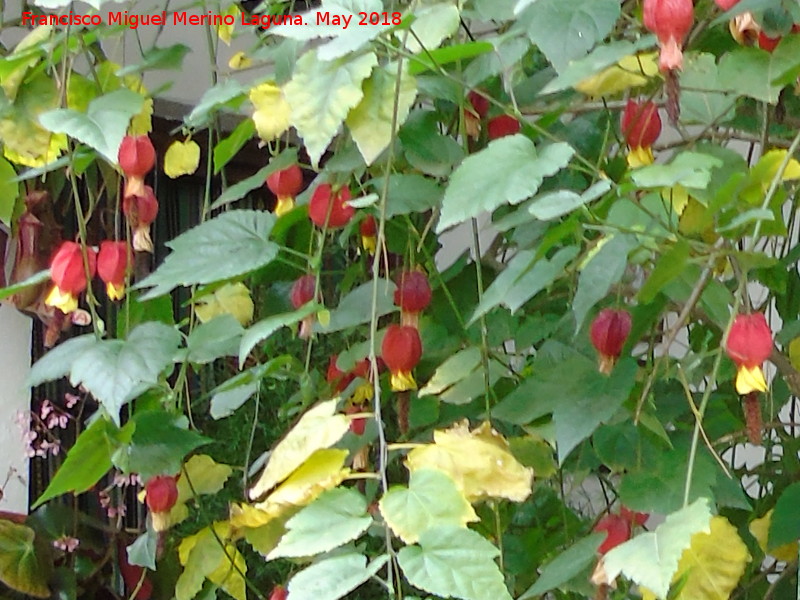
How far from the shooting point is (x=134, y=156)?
574 millimetres

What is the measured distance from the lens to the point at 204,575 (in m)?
0.67

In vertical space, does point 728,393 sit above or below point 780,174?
below

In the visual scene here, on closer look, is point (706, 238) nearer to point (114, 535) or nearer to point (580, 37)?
point (580, 37)

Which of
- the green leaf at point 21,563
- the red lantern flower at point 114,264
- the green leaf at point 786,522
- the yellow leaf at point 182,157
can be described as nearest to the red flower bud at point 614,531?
the green leaf at point 786,522

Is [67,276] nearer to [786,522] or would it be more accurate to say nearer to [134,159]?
[134,159]

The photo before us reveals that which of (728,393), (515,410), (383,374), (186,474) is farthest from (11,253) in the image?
(728,393)

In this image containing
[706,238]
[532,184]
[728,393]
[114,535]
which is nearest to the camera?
[532,184]

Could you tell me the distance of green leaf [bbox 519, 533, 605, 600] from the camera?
0.44m

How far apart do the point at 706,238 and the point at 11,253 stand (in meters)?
0.61

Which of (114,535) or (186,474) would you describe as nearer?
(186,474)

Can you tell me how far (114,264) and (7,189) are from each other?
134 millimetres

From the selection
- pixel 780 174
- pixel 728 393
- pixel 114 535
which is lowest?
pixel 114 535

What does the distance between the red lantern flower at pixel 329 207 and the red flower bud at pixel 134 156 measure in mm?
118

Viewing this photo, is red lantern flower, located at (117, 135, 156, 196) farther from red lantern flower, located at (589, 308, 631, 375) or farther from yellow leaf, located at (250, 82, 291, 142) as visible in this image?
red lantern flower, located at (589, 308, 631, 375)
